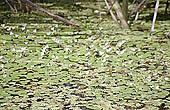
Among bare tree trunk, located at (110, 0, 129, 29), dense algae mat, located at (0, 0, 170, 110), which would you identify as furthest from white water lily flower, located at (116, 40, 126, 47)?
bare tree trunk, located at (110, 0, 129, 29)

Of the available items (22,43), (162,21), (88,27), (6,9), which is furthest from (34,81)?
(6,9)

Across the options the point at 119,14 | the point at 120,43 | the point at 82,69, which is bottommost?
the point at 82,69

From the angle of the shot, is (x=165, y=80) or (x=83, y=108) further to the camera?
(x=165, y=80)

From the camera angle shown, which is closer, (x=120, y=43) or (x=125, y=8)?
(x=120, y=43)

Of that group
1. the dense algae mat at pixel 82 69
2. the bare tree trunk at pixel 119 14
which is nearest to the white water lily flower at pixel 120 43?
the dense algae mat at pixel 82 69

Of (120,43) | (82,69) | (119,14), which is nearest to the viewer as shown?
(82,69)

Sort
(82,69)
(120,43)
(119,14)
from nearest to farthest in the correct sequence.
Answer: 1. (82,69)
2. (120,43)
3. (119,14)

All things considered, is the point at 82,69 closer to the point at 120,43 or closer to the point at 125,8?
the point at 120,43

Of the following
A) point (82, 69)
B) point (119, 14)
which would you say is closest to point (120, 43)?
point (119, 14)

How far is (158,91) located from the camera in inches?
85.0

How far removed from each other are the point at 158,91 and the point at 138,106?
0.26 m

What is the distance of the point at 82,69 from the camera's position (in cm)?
253

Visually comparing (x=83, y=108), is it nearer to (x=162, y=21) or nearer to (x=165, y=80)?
(x=165, y=80)

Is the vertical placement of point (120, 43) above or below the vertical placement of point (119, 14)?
below
